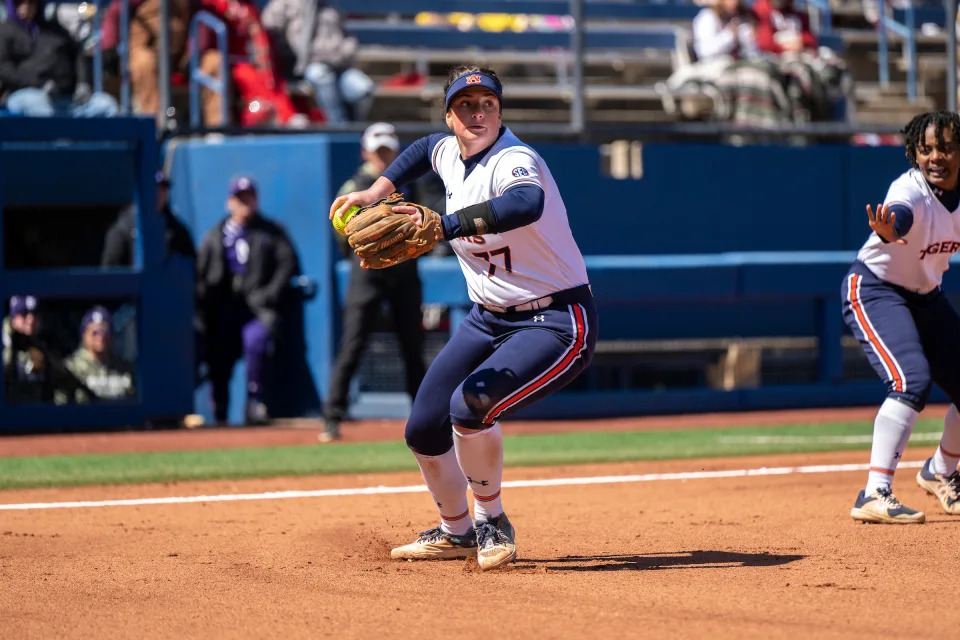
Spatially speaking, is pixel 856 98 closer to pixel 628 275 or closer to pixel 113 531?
pixel 628 275

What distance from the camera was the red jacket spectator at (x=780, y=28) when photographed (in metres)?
15.4

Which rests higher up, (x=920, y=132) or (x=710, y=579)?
(x=920, y=132)

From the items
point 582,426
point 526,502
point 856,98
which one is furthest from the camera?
point 856,98

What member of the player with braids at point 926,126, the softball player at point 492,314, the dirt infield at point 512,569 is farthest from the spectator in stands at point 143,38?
the player with braids at point 926,126

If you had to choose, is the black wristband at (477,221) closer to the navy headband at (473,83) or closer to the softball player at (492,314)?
the softball player at (492,314)

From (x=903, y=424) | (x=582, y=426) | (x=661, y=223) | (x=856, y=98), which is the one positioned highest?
(x=856, y=98)

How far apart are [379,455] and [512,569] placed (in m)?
4.35

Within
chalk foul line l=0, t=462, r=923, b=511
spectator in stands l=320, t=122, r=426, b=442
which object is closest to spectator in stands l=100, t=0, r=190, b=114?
spectator in stands l=320, t=122, r=426, b=442

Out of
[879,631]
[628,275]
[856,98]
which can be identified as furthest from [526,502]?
[856,98]

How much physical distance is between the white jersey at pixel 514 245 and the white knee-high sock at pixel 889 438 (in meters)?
1.90

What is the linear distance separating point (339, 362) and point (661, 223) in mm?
4136

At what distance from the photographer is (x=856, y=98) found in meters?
17.2

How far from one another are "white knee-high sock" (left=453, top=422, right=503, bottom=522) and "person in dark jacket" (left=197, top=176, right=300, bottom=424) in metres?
6.63

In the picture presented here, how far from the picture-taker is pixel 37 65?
40.3ft
